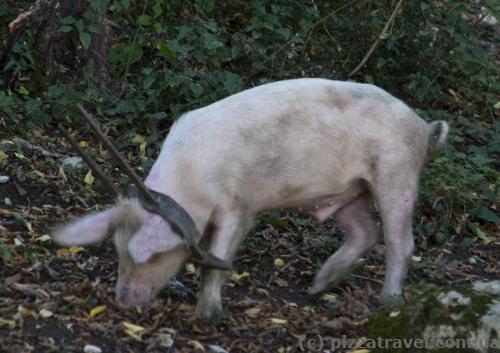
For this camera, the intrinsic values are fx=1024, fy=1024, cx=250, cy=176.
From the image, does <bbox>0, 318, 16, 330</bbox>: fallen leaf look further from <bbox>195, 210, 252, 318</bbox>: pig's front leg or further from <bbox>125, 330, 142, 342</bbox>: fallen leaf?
<bbox>195, 210, 252, 318</bbox>: pig's front leg

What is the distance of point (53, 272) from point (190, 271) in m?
0.85

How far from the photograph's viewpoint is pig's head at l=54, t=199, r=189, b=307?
4949 millimetres

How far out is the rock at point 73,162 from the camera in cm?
695

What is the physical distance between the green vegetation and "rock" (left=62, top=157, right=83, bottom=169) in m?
0.40

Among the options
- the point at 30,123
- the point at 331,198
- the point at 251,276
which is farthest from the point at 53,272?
the point at 30,123

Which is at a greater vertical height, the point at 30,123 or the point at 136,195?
the point at 136,195

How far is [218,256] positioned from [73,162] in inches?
83.4

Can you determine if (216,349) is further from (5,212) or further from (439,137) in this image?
(439,137)

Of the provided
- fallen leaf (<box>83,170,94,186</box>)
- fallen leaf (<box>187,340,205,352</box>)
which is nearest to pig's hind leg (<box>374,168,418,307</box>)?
fallen leaf (<box>187,340,205,352</box>)

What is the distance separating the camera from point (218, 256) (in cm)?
524

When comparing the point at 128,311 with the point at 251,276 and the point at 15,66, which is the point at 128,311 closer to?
the point at 251,276

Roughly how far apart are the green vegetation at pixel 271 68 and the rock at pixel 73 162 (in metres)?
0.40

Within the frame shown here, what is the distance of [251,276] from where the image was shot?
6133mm

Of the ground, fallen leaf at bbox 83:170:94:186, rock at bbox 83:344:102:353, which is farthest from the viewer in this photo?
fallen leaf at bbox 83:170:94:186
